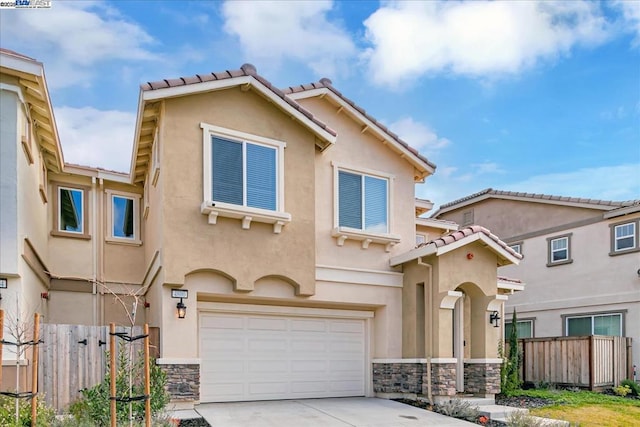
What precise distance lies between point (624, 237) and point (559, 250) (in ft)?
8.30

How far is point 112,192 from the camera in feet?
46.3

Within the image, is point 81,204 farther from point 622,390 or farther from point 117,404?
point 622,390

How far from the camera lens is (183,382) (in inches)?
405

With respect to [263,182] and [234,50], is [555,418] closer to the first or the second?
[263,182]

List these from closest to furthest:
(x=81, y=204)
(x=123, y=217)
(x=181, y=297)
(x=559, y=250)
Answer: (x=181, y=297)
(x=81, y=204)
(x=123, y=217)
(x=559, y=250)

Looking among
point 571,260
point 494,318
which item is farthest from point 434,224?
point 571,260

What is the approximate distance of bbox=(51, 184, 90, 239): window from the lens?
43.5 ft

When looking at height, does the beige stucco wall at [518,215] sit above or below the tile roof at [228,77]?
below

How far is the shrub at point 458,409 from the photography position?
10.9m

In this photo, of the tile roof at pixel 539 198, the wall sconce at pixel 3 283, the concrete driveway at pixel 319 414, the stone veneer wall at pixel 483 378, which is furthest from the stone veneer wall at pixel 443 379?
the tile roof at pixel 539 198

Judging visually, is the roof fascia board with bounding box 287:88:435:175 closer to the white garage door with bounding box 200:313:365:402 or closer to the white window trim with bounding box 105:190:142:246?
the white garage door with bounding box 200:313:365:402

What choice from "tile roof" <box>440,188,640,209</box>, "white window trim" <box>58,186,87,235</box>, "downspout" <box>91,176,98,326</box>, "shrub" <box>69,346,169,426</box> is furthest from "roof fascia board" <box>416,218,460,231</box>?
"shrub" <box>69,346,169,426</box>

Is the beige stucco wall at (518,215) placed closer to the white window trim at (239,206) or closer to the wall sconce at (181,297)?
the white window trim at (239,206)

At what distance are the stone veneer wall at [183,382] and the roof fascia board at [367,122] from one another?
22.2ft
